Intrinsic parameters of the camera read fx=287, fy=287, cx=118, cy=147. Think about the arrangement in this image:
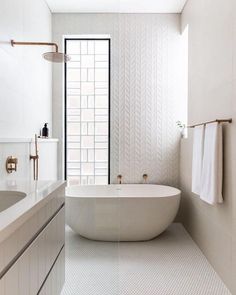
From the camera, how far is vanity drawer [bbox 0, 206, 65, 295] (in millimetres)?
997

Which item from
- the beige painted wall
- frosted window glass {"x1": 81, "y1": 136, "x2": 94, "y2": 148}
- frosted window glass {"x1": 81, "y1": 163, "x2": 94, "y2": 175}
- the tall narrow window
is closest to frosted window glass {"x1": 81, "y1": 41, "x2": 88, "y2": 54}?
the tall narrow window

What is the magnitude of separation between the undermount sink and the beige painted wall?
62.0 inches

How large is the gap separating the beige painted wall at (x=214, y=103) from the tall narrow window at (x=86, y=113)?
3.39 ft

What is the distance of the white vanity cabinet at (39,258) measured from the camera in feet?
3.23

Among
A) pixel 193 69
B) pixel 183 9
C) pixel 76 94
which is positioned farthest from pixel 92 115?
pixel 183 9

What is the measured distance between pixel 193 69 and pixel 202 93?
52 centimetres

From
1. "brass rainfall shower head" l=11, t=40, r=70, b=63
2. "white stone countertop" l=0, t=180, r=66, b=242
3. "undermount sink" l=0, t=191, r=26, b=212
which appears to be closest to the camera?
"white stone countertop" l=0, t=180, r=66, b=242

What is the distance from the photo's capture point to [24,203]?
1.28 metres

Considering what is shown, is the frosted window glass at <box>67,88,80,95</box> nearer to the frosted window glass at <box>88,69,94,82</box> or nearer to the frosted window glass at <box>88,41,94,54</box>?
the frosted window glass at <box>88,69,94,82</box>

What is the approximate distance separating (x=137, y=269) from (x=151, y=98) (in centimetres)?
218

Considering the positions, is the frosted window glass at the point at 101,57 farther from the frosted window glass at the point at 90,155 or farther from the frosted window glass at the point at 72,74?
the frosted window glass at the point at 90,155

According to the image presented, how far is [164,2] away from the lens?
141 inches

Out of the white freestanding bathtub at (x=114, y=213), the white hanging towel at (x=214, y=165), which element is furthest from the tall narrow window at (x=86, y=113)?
the white hanging towel at (x=214, y=165)

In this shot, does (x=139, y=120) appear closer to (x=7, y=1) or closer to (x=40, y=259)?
(x=7, y=1)
